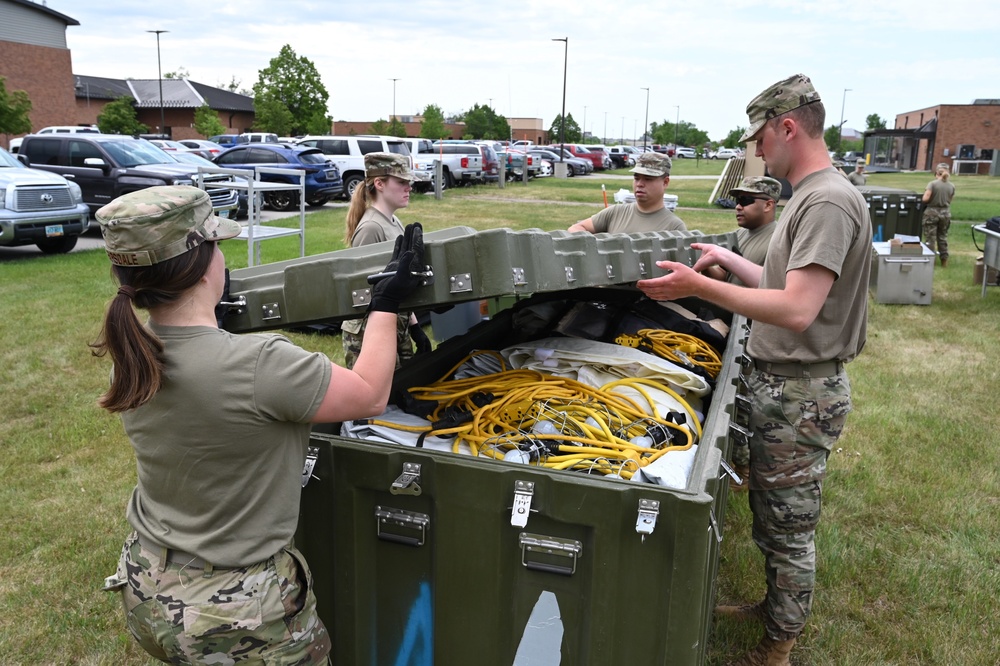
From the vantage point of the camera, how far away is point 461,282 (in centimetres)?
247

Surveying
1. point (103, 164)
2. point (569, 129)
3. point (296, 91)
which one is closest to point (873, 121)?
point (569, 129)

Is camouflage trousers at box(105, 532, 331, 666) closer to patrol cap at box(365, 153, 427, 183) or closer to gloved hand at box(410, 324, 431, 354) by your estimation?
gloved hand at box(410, 324, 431, 354)

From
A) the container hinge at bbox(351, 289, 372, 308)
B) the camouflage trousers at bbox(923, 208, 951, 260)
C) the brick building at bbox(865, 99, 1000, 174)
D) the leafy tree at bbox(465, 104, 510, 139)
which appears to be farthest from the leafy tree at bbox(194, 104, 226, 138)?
the container hinge at bbox(351, 289, 372, 308)

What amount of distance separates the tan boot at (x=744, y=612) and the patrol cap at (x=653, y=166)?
2825 mm

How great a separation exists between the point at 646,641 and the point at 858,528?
304cm

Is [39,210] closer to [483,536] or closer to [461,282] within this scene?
[461,282]

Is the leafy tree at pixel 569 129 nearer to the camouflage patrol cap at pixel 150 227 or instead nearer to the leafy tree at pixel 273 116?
the leafy tree at pixel 273 116

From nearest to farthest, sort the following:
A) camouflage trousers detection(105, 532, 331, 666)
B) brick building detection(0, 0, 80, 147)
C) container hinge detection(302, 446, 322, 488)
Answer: camouflage trousers detection(105, 532, 331, 666) → container hinge detection(302, 446, 322, 488) → brick building detection(0, 0, 80, 147)

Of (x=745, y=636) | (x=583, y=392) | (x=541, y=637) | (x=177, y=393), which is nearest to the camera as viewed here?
(x=177, y=393)

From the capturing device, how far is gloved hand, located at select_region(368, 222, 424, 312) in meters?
2.21

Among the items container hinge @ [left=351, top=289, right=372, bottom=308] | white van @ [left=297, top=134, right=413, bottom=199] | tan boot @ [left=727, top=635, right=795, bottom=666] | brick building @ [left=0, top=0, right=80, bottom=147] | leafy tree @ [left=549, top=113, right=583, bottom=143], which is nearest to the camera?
container hinge @ [left=351, top=289, right=372, bottom=308]

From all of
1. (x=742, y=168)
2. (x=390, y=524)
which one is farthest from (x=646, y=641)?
(x=742, y=168)

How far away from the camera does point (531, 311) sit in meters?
4.56

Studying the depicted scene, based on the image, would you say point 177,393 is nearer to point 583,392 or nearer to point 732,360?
point 583,392
